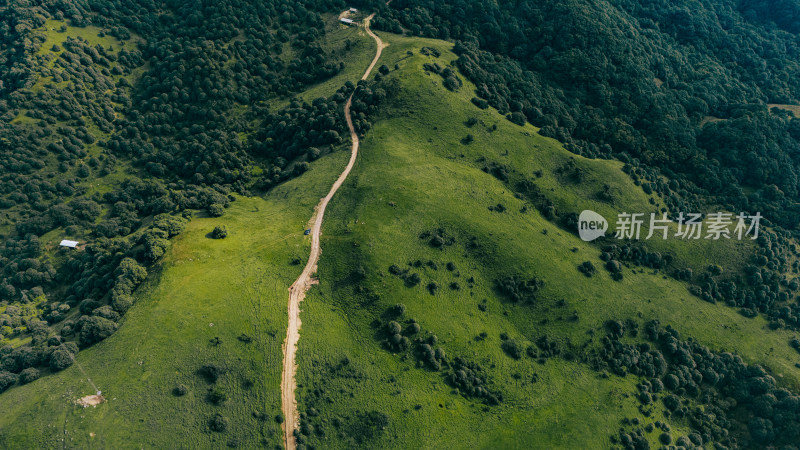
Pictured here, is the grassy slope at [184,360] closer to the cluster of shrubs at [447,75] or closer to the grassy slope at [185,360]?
the grassy slope at [185,360]

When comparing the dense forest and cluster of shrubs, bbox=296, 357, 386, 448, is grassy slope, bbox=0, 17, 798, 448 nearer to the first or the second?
cluster of shrubs, bbox=296, 357, 386, 448

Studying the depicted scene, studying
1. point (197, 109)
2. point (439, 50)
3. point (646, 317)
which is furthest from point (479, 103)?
point (197, 109)

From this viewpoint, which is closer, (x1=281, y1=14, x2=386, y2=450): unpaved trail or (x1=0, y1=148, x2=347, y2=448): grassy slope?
(x1=0, y1=148, x2=347, y2=448): grassy slope

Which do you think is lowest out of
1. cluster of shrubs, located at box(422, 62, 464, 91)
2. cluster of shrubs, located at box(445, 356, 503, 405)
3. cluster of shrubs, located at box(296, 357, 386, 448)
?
cluster of shrubs, located at box(296, 357, 386, 448)

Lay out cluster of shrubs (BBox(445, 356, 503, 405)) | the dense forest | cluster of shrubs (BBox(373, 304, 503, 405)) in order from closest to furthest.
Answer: cluster of shrubs (BBox(445, 356, 503, 405)) < cluster of shrubs (BBox(373, 304, 503, 405)) < the dense forest

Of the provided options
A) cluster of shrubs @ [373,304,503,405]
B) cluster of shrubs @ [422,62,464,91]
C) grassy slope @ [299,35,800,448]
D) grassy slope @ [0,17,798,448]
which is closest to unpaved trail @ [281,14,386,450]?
grassy slope @ [0,17,798,448]

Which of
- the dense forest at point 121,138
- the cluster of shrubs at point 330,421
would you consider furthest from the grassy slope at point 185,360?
the dense forest at point 121,138

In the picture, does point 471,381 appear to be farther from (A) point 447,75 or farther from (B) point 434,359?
(A) point 447,75

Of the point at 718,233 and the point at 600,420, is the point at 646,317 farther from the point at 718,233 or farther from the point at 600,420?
the point at 718,233

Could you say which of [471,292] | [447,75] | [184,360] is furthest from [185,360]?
[447,75]
